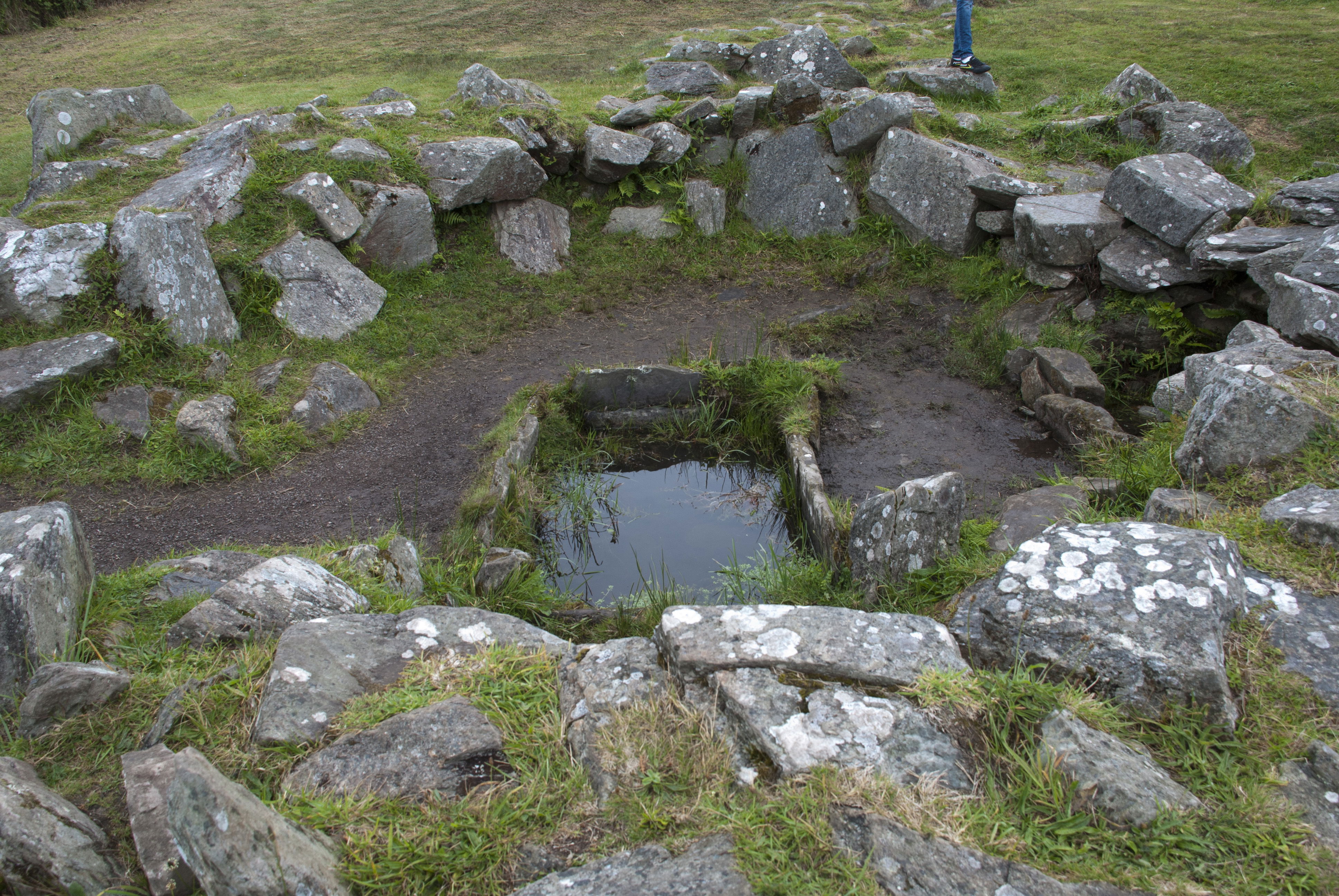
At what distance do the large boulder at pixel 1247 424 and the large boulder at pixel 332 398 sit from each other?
247 inches

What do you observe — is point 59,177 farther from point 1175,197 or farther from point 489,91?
point 1175,197

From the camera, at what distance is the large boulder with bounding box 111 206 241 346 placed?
6738mm

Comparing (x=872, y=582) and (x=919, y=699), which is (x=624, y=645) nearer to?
(x=919, y=699)

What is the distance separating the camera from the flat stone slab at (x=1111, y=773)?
7.17ft

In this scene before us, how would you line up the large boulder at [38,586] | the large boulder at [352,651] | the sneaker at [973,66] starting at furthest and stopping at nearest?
the sneaker at [973,66] → the large boulder at [38,586] → the large boulder at [352,651]

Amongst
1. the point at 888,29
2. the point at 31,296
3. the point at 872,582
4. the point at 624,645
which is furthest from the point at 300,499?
the point at 888,29

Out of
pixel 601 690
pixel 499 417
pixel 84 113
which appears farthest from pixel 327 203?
pixel 601 690

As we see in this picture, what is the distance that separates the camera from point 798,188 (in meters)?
9.84

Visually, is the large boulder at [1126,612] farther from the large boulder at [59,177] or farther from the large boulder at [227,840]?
the large boulder at [59,177]

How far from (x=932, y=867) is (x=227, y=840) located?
1.79 m

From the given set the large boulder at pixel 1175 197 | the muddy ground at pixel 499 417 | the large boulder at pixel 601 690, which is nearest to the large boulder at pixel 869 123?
the muddy ground at pixel 499 417

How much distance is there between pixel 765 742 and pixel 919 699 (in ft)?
1.88

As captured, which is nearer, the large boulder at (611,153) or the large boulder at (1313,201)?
the large boulder at (1313,201)

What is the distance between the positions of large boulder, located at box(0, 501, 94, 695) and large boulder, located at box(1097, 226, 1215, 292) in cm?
817
